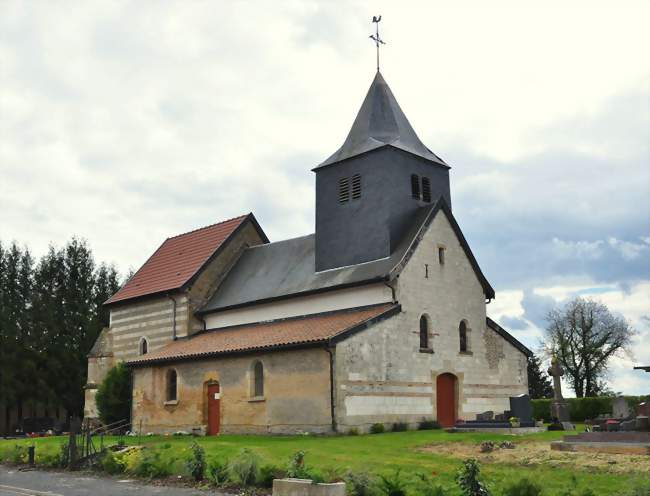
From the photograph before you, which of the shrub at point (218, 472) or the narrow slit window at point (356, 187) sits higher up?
the narrow slit window at point (356, 187)

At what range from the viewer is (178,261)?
40.6 meters

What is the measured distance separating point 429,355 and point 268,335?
6.71m

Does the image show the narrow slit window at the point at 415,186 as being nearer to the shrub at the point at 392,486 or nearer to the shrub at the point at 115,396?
the shrub at the point at 115,396

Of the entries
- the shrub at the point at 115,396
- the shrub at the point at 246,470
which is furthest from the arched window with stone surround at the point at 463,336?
the shrub at the point at 246,470

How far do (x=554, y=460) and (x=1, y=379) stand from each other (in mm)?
41198

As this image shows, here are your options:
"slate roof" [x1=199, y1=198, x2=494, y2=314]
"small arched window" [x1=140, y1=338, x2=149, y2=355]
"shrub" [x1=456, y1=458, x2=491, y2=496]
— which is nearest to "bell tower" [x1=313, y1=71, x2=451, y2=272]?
"slate roof" [x1=199, y1=198, x2=494, y2=314]

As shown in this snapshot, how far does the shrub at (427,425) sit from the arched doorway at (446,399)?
0.85m

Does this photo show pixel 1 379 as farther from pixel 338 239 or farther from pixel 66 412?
pixel 338 239

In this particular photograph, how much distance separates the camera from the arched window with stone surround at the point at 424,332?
3058 centimetres

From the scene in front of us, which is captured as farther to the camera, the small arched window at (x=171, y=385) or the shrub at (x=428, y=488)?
the small arched window at (x=171, y=385)

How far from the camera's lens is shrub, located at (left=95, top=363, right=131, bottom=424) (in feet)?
118

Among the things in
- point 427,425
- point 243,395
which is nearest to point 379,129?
point 427,425

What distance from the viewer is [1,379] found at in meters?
48.3

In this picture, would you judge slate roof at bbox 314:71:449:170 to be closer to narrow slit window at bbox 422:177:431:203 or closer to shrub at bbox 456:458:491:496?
narrow slit window at bbox 422:177:431:203
